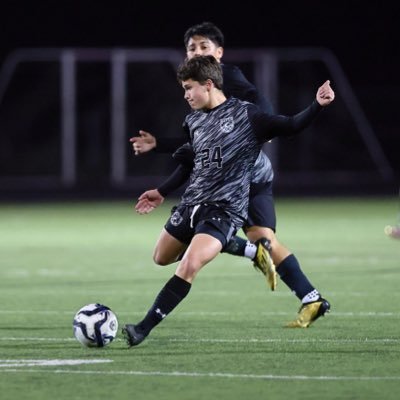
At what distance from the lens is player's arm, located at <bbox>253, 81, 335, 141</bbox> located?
8531 millimetres

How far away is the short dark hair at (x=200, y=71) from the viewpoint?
884 cm

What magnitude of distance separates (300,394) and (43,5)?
95.4 ft

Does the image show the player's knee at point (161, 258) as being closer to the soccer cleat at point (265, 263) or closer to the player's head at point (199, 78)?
the soccer cleat at point (265, 263)

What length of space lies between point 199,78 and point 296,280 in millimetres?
1888

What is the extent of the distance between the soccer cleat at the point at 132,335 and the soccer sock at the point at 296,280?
5.34 ft

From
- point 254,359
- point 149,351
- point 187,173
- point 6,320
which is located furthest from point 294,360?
point 6,320

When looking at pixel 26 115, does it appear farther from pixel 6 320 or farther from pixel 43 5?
pixel 6 320

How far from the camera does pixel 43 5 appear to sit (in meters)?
35.1

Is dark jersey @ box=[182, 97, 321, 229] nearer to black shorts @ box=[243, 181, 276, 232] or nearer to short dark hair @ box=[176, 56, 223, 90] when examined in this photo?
short dark hair @ box=[176, 56, 223, 90]

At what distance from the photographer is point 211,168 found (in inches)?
352

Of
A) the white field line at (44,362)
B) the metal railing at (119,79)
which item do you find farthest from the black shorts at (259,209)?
the metal railing at (119,79)

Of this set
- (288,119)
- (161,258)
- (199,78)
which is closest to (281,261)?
(161,258)

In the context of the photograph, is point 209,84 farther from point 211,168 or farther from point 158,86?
point 158,86

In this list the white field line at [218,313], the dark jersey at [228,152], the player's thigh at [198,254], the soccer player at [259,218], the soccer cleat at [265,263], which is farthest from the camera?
the white field line at [218,313]
